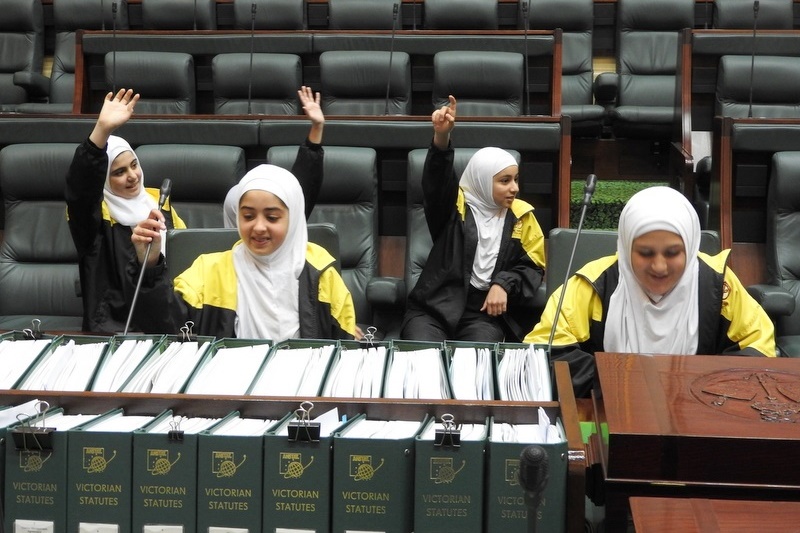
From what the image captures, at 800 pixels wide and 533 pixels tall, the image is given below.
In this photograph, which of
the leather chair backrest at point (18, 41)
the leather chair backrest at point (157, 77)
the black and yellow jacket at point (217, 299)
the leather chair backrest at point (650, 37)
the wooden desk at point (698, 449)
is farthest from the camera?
the leather chair backrest at point (18, 41)

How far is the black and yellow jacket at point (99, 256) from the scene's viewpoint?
8.66 feet

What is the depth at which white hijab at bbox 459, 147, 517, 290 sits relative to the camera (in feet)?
9.56

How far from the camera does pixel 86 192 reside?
8.50ft

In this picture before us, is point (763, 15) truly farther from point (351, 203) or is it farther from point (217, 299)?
point (217, 299)

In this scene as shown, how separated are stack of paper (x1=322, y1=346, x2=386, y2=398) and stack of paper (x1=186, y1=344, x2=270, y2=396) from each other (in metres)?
0.11

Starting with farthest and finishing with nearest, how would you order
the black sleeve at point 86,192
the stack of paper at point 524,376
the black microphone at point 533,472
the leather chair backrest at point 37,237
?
the leather chair backrest at point 37,237
the black sleeve at point 86,192
the stack of paper at point 524,376
the black microphone at point 533,472

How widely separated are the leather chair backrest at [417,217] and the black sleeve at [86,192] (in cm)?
96

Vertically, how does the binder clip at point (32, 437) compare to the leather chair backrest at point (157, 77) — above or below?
below

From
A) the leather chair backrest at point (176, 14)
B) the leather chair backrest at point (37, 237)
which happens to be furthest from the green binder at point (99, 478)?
the leather chair backrest at point (176, 14)

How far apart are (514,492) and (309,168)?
5.98 ft

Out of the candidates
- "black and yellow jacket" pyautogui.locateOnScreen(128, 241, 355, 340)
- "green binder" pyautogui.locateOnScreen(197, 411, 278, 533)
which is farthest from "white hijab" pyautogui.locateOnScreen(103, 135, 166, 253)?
"green binder" pyautogui.locateOnScreen(197, 411, 278, 533)

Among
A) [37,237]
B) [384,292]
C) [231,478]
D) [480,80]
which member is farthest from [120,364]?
[480,80]

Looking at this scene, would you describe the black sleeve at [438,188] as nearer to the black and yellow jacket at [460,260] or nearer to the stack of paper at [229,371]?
the black and yellow jacket at [460,260]

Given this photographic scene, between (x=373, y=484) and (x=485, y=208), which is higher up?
(x=485, y=208)
